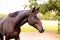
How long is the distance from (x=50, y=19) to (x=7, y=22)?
3.92 feet

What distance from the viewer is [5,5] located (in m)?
2.17

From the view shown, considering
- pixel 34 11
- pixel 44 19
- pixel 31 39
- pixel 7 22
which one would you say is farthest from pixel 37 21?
pixel 31 39

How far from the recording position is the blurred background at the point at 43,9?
7.15 feet

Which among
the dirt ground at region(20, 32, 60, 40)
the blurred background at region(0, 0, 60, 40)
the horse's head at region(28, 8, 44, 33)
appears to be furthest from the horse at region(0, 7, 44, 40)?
the dirt ground at region(20, 32, 60, 40)

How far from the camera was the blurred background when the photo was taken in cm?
218

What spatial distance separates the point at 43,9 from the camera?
2236 millimetres

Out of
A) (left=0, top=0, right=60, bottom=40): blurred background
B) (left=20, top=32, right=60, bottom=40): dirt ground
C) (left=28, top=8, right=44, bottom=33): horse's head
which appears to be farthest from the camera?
(left=20, top=32, right=60, bottom=40): dirt ground

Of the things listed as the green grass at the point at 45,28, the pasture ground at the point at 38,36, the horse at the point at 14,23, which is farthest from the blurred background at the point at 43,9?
the horse at the point at 14,23

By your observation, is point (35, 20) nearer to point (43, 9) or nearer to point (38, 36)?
point (43, 9)

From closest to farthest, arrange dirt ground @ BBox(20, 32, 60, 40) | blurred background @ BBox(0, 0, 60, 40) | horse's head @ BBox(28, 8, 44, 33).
Result: horse's head @ BBox(28, 8, 44, 33) → blurred background @ BBox(0, 0, 60, 40) → dirt ground @ BBox(20, 32, 60, 40)

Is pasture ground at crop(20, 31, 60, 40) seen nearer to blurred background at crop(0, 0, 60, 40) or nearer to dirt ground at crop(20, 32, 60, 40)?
dirt ground at crop(20, 32, 60, 40)

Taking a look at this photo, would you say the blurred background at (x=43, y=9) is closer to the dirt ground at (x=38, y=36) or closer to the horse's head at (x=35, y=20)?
the dirt ground at (x=38, y=36)

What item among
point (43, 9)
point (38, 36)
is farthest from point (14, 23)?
point (38, 36)

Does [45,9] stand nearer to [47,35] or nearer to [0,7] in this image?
[47,35]
